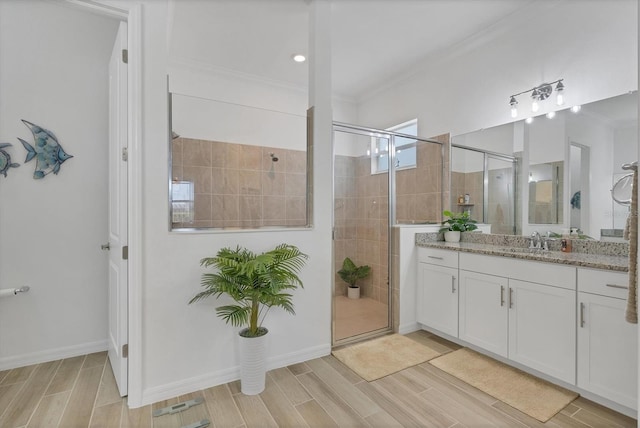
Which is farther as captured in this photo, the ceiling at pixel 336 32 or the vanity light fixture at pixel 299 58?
the vanity light fixture at pixel 299 58

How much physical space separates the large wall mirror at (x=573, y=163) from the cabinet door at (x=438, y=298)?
702mm

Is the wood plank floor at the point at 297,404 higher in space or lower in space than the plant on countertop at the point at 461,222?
lower

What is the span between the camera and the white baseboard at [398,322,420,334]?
2846 mm

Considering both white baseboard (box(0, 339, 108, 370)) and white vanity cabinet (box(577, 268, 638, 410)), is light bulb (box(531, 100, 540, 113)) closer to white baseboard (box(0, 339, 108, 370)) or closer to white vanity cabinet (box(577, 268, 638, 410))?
white vanity cabinet (box(577, 268, 638, 410))

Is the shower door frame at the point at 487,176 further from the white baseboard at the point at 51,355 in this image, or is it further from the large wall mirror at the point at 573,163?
the white baseboard at the point at 51,355

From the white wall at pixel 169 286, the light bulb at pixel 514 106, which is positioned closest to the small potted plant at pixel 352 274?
the white wall at pixel 169 286

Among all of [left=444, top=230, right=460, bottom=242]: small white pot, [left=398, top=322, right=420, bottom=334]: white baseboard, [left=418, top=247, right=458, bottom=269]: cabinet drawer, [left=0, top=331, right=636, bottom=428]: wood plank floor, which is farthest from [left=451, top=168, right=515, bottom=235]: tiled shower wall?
[left=0, top=331, right=636, bottom=428]: wood plank floor

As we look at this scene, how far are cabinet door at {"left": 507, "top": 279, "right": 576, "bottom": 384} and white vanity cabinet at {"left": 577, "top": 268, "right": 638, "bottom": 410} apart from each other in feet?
0.18

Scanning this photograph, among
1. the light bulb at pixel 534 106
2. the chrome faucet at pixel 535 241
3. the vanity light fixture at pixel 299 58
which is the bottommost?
the chrome faucet at pixel 535 241

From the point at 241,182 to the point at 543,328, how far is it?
8.02ft

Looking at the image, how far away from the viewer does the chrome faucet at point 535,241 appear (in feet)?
8.12

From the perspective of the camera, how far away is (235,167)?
277 centimetres

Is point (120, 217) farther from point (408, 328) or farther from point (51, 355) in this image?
point (408, 328)

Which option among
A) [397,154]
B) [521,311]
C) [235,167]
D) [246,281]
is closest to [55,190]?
[235,167]
